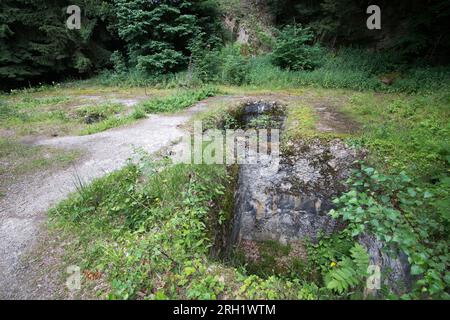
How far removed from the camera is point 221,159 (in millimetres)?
4898

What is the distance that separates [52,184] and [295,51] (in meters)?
10.2

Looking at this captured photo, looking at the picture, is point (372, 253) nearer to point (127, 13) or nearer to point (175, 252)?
point (175, 252)

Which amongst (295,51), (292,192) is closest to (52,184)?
(292,192)

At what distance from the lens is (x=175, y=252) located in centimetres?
294

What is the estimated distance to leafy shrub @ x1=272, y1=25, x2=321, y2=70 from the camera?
37.2ft

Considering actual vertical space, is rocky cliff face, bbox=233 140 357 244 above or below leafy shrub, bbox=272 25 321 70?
below

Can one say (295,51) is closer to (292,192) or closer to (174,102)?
(174,102)

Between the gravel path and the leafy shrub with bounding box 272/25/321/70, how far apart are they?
590cm

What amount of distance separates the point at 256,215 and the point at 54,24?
1346cm

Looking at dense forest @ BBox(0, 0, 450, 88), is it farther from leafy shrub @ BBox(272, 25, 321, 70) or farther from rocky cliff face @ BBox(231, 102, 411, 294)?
A: rocky cliff face @ BBox(231, 102, 411, 294)

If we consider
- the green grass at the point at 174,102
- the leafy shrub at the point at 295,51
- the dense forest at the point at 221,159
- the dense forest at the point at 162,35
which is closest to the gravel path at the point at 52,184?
the dense forest at the point at 221,159

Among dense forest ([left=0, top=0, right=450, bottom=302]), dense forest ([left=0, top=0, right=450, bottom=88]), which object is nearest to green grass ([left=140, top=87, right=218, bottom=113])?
dense forest ([left=0, top=0, right=450, bottom=302])

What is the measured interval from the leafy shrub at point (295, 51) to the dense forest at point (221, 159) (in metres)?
0.07

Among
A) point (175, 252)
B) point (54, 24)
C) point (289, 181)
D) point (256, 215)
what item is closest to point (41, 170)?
point (175, 252)
